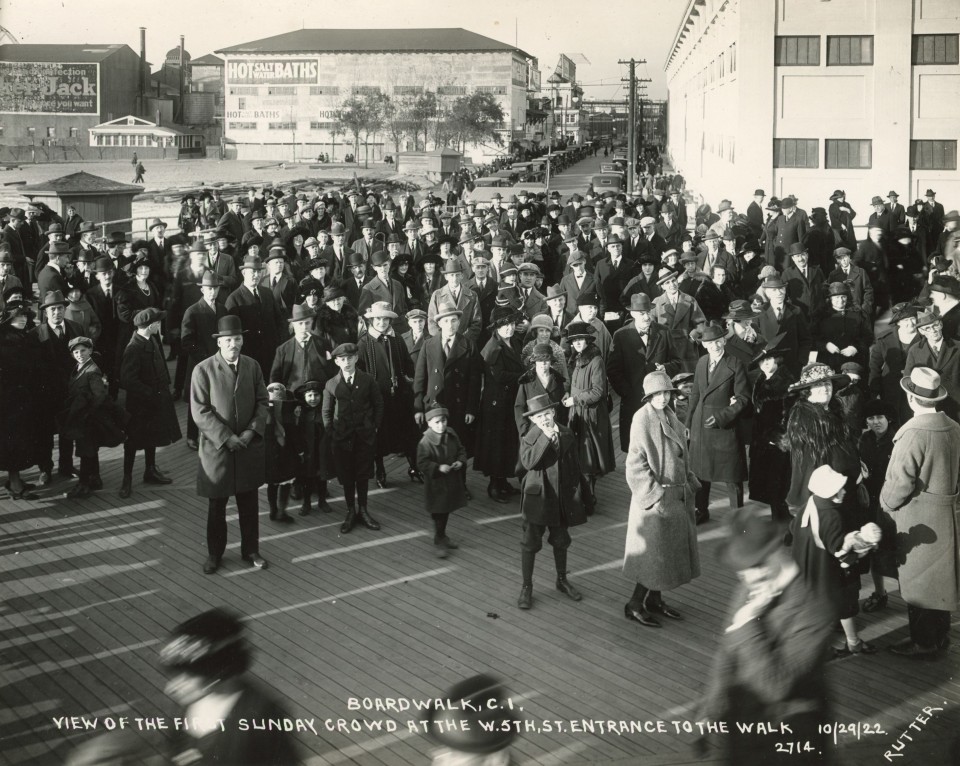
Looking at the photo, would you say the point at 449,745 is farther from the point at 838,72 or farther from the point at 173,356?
the point at 838,72

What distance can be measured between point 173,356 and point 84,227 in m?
2.90

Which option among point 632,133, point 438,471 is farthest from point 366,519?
point 632,133

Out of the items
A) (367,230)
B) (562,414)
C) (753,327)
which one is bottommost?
(562,414)

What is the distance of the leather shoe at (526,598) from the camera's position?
A: 22.3 feet

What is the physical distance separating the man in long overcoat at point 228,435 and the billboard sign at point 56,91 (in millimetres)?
86253

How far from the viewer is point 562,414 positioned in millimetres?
8984

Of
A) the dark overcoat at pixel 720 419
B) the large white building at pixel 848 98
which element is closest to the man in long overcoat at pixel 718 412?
the dark overcoat at pixel 720 419

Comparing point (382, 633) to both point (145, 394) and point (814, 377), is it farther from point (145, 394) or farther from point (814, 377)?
point (145, 394)

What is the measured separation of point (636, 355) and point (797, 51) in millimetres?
18623

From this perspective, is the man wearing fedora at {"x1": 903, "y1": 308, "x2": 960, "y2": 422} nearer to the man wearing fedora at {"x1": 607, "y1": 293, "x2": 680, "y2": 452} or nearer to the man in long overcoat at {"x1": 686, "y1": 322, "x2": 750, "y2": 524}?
the man in long overcoat at {"x1": 686, "y1": 322, "x2": 750, "y2": 524}

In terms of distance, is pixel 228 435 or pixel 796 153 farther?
pixel 796 153

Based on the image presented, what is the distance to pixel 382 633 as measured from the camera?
6449 mm

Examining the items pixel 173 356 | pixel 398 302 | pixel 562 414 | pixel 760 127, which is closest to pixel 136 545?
pixel 562 414

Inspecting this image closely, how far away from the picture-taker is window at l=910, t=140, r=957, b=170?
25094 mm
